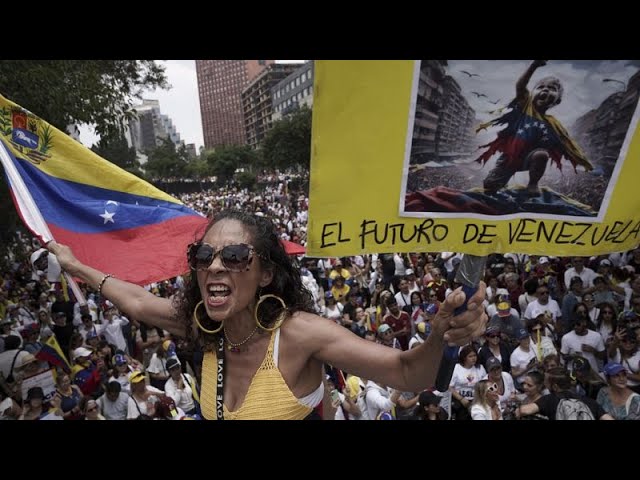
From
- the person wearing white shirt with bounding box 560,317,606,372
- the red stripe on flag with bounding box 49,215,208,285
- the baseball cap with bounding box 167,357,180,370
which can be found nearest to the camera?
the red stripe on flag with bounding box 49,215,208,285

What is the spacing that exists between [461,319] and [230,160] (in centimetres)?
6608

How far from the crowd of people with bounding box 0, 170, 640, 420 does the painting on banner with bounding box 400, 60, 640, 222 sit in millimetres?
1227

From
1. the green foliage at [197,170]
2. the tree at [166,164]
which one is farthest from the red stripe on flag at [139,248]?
the tree at [166,164]

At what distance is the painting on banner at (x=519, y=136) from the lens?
1.37 m

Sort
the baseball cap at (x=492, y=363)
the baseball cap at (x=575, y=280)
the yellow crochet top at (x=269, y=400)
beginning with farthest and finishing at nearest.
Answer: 1. the baseball cap at (x=575, y=280)
2. the baseball cap at (x=492, y=363)
3. the yellow crochet top at (x=269, y=400)

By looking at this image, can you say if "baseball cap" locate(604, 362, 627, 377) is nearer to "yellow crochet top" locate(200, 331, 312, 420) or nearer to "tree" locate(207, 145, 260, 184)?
"yellow crochet top" locate(200, 331, 312, 420)

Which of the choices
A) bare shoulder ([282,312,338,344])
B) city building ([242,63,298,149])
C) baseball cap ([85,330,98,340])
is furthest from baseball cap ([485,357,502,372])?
city building ([242,63,298,149])

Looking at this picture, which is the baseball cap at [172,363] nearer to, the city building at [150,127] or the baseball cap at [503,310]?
the baseball cap at [503,310]

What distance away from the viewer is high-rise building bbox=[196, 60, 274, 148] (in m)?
149

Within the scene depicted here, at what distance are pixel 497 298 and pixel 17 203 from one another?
5.63m

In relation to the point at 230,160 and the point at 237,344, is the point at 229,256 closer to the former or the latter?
the point at 237,344

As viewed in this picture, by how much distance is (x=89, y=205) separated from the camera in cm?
354

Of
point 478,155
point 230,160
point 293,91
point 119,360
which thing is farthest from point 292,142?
point 293,91

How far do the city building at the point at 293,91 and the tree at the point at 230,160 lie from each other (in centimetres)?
1896
